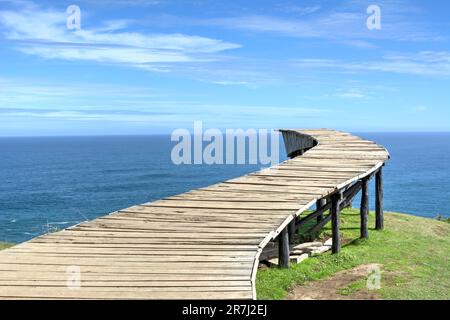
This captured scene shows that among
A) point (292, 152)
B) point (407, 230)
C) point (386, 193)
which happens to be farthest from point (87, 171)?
point (407, 230)

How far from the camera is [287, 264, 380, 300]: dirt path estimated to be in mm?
9812

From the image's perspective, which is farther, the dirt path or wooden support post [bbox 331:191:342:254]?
wooden support post [bbox 331:191:342:254]

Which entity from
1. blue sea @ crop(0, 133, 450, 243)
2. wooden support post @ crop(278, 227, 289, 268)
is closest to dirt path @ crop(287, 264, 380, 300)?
wooden support post @ crop(278, 227, 289, 268)

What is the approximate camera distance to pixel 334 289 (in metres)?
10.4

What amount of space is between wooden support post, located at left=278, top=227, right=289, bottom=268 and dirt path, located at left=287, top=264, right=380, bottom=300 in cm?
74

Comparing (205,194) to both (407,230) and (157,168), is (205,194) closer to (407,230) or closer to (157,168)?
(407,230)

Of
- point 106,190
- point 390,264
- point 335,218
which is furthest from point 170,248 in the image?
point 106,190

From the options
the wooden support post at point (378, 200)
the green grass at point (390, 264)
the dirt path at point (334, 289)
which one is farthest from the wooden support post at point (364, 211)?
the dirt path at point (334, 289)

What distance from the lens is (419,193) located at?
257ft

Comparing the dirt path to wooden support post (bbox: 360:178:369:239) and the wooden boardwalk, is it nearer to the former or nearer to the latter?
the wooden boardwalk

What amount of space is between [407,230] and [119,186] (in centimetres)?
7389


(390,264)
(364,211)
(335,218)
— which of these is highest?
(335,218)

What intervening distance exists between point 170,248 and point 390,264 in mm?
7131

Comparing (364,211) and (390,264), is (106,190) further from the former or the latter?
(390,264)
